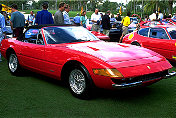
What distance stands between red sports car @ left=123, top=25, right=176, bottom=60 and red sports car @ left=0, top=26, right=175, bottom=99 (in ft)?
8.60

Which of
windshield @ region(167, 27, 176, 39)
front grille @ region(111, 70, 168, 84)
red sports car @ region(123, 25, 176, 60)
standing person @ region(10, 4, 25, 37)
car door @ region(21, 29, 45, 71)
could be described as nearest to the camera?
front grille @ region(111, 70, 168, 84)

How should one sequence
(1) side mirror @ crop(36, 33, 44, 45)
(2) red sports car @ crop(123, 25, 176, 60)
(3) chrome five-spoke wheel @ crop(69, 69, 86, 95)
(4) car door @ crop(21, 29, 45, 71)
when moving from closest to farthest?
(3) chrome five-spoke wheel @ crop(69, 69, 86, 95) < (4) car door @ crop(21, 29, 45, 71) < (1) side mirror @ crop(36, 33, 44, 45) < (2) red sports car @ crop(123, 25, 176, 60)

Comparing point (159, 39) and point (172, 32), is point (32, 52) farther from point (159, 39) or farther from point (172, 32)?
point (172, 32)

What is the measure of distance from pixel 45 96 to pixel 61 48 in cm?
94

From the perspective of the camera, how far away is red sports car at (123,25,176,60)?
22.2ft

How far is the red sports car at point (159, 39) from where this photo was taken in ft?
22.2

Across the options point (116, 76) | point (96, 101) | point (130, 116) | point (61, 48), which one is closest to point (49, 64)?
point (61, 48)

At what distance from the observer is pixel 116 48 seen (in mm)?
4375

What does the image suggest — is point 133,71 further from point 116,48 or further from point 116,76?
point 116,48

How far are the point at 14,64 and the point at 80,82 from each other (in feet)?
8.31

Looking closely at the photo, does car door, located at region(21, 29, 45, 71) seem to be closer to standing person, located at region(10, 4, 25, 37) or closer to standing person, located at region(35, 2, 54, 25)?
standing person, located at region(35, 2, 54, 25)

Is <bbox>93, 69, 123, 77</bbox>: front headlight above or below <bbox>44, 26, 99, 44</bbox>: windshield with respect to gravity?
below

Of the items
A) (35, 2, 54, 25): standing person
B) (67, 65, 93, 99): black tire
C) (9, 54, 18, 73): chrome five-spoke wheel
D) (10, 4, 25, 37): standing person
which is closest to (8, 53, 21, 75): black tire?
(9, 54, 18, 73): chrome five-spoke wheel

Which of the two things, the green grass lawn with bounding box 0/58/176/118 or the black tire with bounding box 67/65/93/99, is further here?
the black tire with bounding box 67/65/93/99
